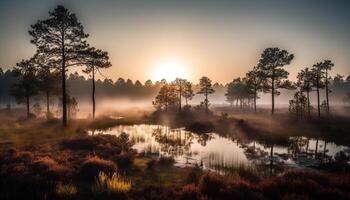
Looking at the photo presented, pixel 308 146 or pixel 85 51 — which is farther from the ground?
pixel 85 51

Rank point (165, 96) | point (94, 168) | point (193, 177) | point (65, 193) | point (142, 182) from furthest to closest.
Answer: point (165, 96) < point (193, 177) < point (94, 168) < point (142, 182) < point (65, 193)

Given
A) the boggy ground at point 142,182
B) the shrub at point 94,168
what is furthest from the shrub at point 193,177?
the shrub at point 94,168

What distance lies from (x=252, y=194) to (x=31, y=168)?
10296mm

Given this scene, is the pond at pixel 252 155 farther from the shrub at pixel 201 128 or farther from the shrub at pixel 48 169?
the shrub at pixel 201 128

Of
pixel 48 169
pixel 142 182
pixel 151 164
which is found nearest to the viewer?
pixel 142 182

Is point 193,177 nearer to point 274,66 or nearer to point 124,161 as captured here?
point 124,161

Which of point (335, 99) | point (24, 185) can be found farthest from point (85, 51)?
point (335, 99)

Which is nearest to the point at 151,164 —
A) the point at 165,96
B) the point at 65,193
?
the point at 65,193

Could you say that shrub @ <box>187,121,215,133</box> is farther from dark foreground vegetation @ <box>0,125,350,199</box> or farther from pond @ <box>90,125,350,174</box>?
dark foreground vegetation @ <box>0,125,350,199</box>

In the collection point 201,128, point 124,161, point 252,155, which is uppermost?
point 124,161

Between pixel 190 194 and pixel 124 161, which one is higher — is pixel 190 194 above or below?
above

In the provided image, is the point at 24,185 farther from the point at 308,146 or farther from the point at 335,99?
the point at 335,99

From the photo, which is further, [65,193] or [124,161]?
[124,161]

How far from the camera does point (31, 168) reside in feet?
41.7
